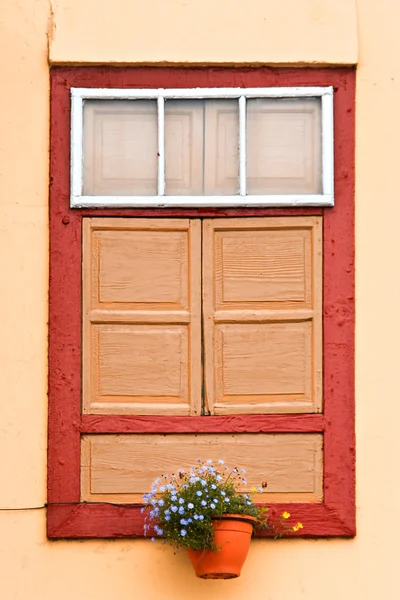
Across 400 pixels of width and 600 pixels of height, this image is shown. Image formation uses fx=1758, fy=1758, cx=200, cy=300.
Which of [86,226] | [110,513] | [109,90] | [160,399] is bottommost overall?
[110,513]

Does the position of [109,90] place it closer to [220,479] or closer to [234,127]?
[234,127]

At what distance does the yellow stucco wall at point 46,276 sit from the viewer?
8227 millimetres

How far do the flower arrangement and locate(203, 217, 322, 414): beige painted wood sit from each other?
1.15 ft

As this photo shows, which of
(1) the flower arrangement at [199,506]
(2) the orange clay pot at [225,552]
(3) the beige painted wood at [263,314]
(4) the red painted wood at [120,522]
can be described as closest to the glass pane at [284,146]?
(3) the beige painted wood at [263,314]

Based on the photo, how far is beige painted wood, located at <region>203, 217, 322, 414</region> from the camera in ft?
27.5

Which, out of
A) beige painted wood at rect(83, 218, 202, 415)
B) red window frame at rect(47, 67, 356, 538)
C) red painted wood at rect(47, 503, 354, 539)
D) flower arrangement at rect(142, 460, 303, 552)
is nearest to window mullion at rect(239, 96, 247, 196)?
red window frame at rect(47, 67, 356, 538)

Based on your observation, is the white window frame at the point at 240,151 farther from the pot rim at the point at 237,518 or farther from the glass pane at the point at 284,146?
the pot rim at the point at 237,518

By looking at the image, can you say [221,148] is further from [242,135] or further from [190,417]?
[190,417]

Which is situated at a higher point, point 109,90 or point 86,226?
point 109,90

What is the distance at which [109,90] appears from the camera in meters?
8.58

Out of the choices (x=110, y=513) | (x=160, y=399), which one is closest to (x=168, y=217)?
(x=160, y=399)

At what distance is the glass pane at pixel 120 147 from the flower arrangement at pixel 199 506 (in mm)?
1406

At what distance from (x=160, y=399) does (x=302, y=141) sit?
1442mm

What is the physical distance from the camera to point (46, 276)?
8461 mm
